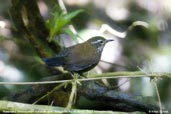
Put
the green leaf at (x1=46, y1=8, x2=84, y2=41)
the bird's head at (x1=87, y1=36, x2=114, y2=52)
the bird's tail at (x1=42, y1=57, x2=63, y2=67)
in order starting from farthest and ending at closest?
the green leaf at (x1=46, y1=8, x2=84, y2=41), the bird's head at (x1=87, y1=36, x2=114, y2=52), the bird's tail at (x1=42, y1=57, x2=63, y2=67)

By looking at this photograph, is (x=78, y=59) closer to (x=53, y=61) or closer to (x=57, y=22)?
(x=53, y=61)

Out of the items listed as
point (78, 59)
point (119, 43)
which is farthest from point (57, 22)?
point (119, 43)

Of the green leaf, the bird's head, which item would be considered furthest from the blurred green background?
the bird's head

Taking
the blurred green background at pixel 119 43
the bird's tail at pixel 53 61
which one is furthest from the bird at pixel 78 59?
the blurred green background at pixel 119 43

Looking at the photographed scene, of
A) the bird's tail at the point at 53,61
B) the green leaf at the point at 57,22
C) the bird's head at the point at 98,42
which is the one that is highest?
the green leaf at the point at 57,22

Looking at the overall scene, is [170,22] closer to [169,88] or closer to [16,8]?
[169,88]

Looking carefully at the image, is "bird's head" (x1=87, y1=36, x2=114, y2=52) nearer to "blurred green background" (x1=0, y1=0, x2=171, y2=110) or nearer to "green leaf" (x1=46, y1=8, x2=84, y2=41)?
"green leaf" (x1=46, y1=8, x2=84, y2=41)

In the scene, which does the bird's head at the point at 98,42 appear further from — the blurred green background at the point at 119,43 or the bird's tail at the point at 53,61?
the blurred green background at the point at 119,43

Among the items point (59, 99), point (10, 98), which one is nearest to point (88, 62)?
point (59, 99)
